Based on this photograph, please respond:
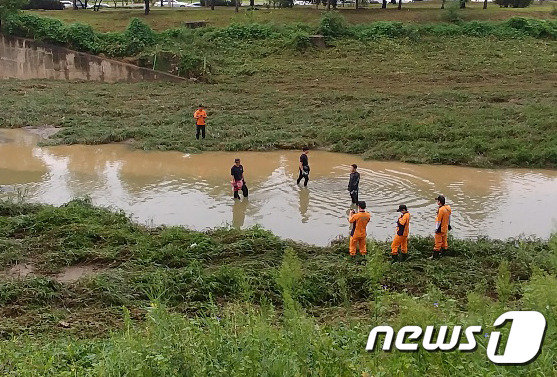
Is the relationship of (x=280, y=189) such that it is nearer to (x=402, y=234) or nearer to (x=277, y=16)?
(x=402, y=234)

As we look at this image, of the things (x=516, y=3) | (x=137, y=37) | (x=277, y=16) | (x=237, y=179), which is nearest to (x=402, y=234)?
(x=237, y=179)

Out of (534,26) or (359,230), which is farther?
(534,26)

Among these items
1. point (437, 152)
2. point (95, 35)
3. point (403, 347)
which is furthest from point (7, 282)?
point (95, 35)

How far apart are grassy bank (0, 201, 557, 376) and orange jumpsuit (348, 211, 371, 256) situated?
0.34 meters

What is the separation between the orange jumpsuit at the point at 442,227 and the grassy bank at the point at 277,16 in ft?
107

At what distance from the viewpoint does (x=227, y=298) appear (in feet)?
33.3

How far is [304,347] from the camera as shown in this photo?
6.34m

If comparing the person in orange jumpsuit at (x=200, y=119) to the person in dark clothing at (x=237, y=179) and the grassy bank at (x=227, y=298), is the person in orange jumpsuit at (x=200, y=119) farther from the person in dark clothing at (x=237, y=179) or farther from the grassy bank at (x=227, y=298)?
the grassy bank at (x=227, y=298)

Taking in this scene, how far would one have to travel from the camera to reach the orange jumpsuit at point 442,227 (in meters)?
11.1

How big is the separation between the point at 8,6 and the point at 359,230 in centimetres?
3490

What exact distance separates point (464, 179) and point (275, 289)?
942 centimetres

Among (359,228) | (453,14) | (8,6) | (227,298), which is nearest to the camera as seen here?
(227,298)

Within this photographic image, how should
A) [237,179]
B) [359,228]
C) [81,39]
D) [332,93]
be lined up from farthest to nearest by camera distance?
[81,39] < [332,93] < [237,179] < [359,228]

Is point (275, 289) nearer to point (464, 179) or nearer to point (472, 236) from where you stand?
point (472, 236)
